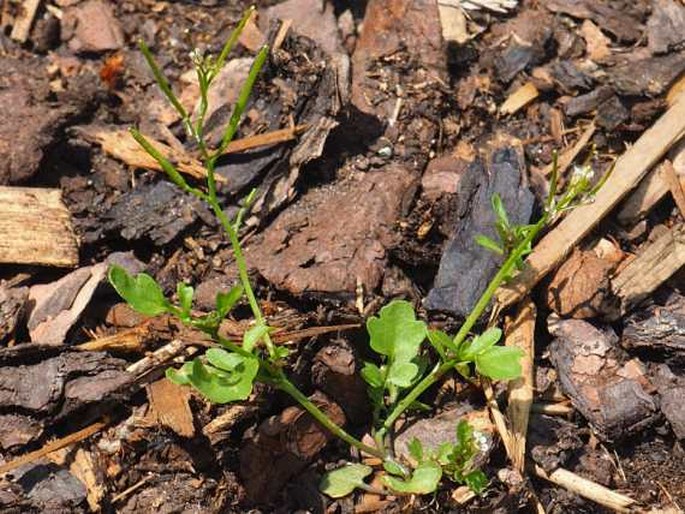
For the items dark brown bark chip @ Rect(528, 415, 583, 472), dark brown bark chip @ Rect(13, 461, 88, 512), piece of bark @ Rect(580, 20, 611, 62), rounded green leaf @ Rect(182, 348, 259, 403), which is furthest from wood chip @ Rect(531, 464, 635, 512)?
piece of bark @ Rect(580, 20, 611, 62)

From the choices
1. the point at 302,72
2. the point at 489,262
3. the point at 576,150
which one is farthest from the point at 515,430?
the point at 302,72

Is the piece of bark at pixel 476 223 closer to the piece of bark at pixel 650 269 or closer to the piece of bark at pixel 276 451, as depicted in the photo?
the piece of bark at pixel 650 269

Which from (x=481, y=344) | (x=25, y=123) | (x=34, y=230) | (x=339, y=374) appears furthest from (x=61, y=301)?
(x=481, y=344)

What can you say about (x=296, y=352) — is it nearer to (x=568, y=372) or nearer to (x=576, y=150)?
(x=568, y=372)

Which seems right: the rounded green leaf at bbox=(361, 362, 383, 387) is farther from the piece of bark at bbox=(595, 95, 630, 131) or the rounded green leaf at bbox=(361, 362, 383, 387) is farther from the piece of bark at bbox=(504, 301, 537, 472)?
the piece of bark at bbox=(595, 95, 630, 131)

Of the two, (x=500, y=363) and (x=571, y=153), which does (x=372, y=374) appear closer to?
(x=500, y=363)
